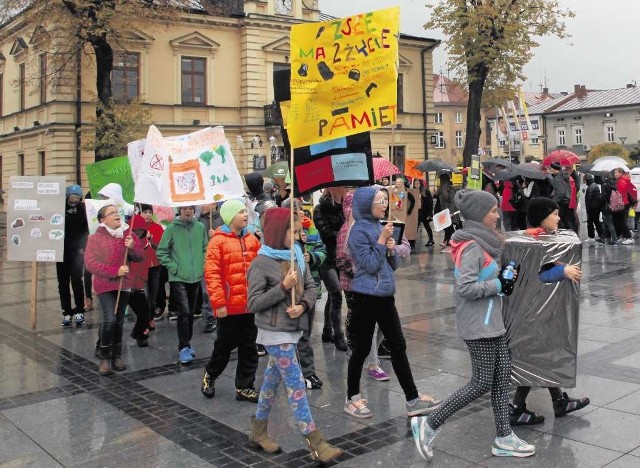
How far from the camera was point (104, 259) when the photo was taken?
6.96m

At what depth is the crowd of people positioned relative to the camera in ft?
14.7

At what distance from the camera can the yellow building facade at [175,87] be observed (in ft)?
105

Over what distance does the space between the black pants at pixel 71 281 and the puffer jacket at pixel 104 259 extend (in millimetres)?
2640

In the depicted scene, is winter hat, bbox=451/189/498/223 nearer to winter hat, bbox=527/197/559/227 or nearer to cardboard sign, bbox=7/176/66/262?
winter hat, bbox=527/197/559/227

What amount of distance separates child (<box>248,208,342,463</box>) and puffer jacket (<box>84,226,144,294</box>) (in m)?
2.77

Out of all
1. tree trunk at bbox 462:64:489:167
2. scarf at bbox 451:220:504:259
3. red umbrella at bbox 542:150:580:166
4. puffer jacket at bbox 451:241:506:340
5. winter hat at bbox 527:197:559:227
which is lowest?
puffer jacket at bbox 451:241:506:340

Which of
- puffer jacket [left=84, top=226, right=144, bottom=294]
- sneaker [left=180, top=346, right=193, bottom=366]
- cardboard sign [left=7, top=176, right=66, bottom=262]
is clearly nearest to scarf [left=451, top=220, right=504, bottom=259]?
sneaker [left=180, top=346, right=193, bottom=366]

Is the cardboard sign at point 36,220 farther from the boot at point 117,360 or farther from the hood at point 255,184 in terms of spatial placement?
the boot at point 117,360

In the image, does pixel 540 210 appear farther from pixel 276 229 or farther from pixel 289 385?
pixel 289 385

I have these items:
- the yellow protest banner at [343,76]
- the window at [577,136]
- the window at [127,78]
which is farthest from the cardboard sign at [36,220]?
the window at [577,136]

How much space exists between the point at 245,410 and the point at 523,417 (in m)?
2.20

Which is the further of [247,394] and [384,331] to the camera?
[247,394]

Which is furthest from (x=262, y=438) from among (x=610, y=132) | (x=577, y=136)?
(x=577, y=136)

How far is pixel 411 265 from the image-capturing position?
1494 centimetres
